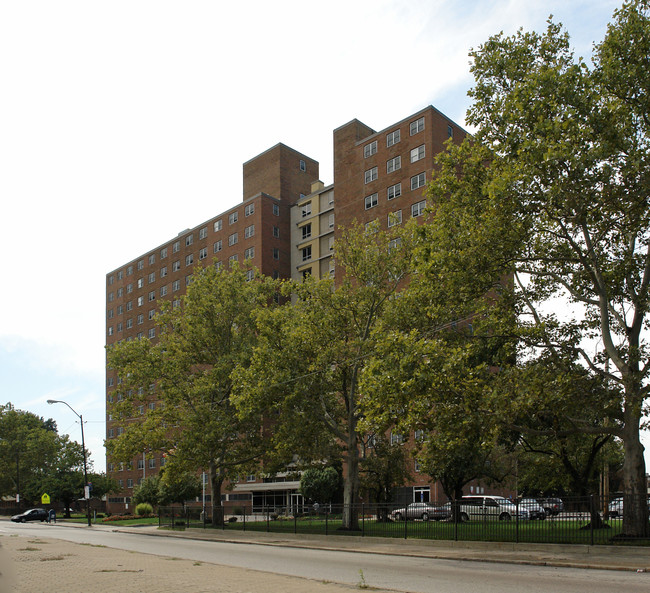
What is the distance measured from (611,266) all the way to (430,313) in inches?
271

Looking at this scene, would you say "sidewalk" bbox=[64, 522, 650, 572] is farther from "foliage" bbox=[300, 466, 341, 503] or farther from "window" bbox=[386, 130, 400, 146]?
"window" bbox=[386, 130, 400, 146]

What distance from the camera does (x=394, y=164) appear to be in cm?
6881

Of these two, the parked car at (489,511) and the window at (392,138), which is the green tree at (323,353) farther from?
the window at (392,138)

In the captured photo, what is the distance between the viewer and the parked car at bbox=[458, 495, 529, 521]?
22875mm

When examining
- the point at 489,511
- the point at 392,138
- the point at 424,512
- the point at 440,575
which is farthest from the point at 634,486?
the point at 392,138

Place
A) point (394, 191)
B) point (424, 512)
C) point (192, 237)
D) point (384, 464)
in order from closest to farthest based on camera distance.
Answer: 1. point (424, 512)
2. point (384, 464)
3. point (394, 191)
4. point (192, 237)

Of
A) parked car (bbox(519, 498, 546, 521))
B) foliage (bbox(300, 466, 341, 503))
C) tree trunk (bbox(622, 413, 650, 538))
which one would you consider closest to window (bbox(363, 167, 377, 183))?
Answer: foliage (bbox(300, 466, 341, 503))

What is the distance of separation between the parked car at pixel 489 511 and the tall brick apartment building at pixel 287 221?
90.5 feet

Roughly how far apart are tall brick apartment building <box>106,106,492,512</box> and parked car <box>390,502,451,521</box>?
23.1 m

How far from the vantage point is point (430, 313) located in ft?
77.4

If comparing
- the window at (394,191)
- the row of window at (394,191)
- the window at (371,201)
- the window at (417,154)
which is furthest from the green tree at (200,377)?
the window at (417,154)

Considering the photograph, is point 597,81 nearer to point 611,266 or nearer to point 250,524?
point 611,266

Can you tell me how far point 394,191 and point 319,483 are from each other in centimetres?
3070

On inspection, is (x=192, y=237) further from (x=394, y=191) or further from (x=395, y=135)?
(x=395, y=135)
